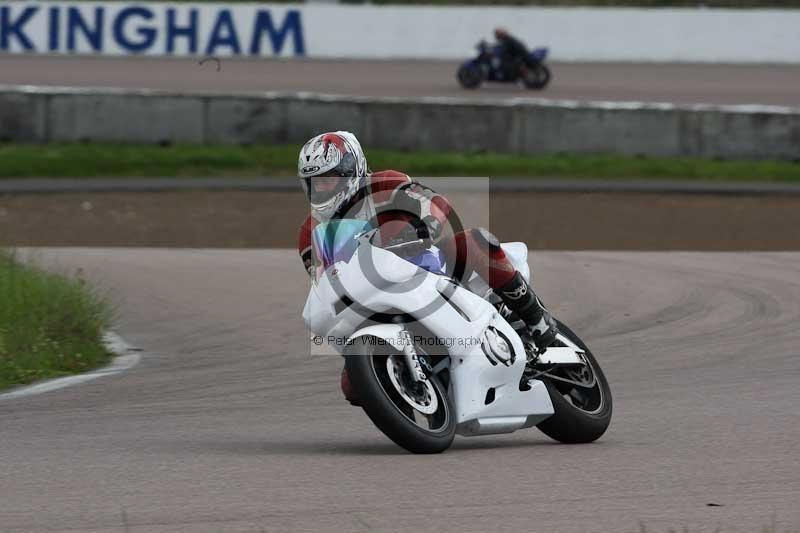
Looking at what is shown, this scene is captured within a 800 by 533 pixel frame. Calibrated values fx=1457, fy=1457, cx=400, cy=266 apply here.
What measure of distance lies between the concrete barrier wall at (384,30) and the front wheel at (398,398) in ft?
84.6

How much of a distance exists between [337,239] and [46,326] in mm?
3714

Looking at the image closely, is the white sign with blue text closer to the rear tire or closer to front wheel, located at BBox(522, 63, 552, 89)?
the rear tire

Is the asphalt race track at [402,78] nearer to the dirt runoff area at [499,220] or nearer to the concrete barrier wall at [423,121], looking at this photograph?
the concrete barrier wall at [423,121]

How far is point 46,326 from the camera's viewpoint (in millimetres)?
8836

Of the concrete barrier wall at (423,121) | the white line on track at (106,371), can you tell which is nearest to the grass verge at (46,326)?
the white line on track at (106,371)

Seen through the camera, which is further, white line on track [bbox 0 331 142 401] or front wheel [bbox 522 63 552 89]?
front wheel [bbox 522 63 552 89]

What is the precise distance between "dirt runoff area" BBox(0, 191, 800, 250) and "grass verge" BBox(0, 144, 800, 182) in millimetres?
1734

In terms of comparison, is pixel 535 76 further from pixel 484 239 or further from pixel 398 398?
pixel 398 398

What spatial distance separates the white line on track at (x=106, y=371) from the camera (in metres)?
7.69

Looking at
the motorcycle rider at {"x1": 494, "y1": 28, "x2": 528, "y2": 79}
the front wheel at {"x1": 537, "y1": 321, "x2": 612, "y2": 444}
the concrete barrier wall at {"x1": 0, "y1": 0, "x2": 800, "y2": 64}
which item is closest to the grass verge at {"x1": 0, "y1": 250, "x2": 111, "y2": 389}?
the front wheel at {"x1": 537, "y1": 321, "x2": 612, "y2": 444}

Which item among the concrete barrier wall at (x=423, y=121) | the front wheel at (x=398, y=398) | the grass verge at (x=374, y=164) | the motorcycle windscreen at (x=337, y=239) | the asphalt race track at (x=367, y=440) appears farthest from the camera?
the concrete barrier wall at (x=423, y=121)

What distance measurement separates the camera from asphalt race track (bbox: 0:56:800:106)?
87.1ft

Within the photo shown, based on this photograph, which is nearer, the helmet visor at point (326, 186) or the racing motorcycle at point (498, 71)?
the helmet visor at point (326, 186)

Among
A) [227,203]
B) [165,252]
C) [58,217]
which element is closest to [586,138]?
[227,203]
